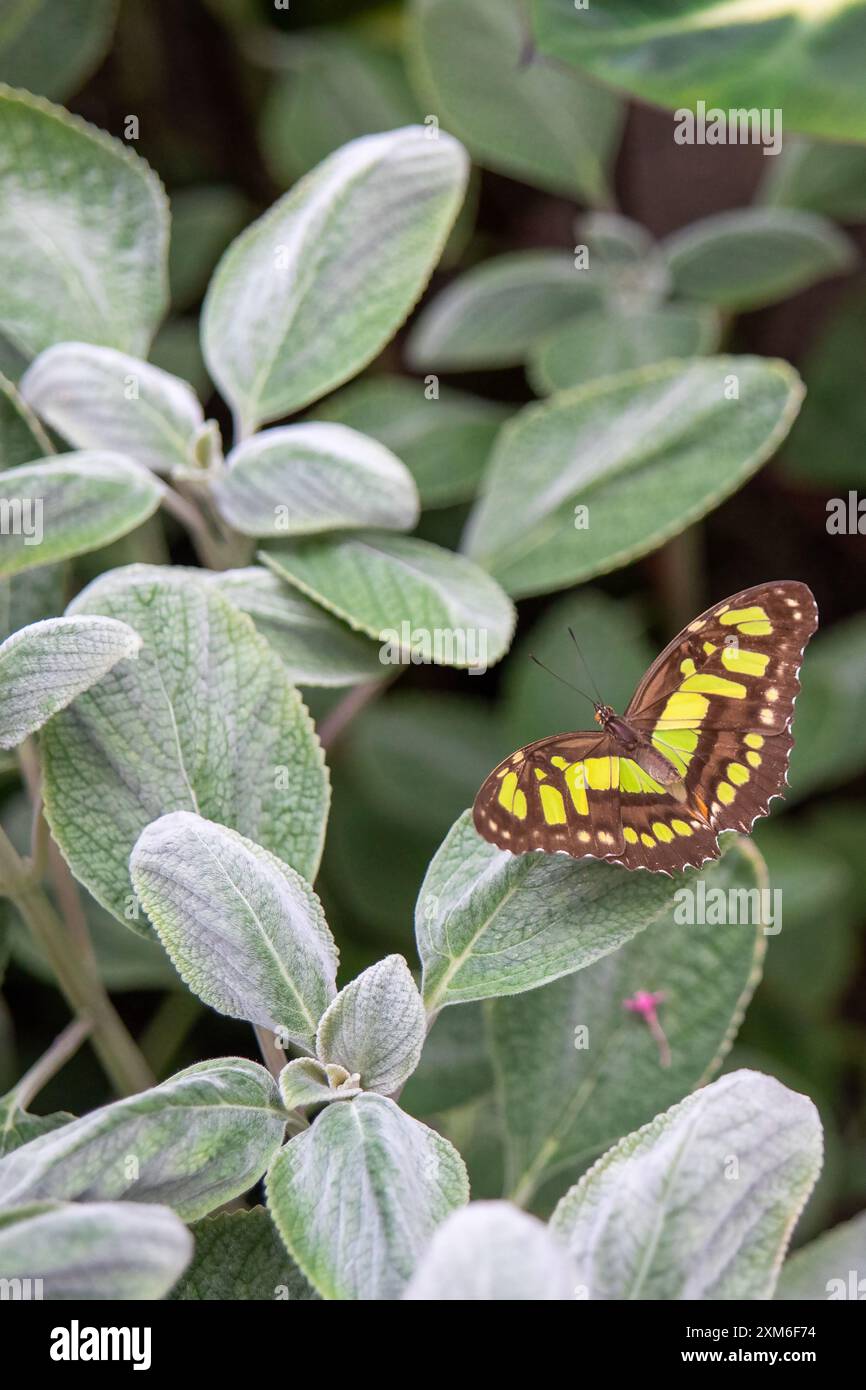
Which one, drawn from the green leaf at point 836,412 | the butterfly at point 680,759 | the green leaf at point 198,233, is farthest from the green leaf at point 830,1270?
the green leaf at point 198,233

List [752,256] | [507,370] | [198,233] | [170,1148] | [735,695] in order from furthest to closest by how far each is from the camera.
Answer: [507,370] < [198,233] < [752,256] < [735,695] < [170,1148]

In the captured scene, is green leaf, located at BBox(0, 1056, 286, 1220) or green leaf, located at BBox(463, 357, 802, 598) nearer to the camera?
green leaf, located at BBox(0, 1056, 286, 1220)

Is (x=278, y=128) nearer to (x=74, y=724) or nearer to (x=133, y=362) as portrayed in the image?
(x=133, y=362)

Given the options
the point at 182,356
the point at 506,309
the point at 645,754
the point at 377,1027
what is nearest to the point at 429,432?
the point at 506,309

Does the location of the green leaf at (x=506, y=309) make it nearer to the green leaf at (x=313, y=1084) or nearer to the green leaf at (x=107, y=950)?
the green leaf at (x=107, y=950)

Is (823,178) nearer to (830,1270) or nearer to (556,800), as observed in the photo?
(556,800)

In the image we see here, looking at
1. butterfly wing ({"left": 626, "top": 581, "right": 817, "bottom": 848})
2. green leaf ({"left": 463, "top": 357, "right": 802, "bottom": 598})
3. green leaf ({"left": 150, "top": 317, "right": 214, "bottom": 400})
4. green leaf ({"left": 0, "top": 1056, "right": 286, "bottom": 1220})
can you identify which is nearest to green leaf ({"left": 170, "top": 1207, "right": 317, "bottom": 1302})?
green leaf ({"left": 0, "top": 1056, "right": 286, "bottom": 1220})

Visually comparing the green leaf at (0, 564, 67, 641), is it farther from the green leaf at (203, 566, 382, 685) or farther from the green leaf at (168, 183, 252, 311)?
the green leaf at (168, 183, 252, 311)
